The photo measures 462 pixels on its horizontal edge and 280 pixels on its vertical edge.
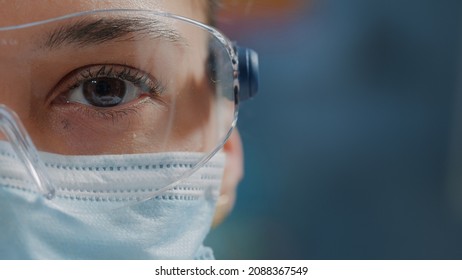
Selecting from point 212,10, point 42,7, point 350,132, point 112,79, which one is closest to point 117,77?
point 112,79

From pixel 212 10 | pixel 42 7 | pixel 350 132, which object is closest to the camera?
pixel 42 7

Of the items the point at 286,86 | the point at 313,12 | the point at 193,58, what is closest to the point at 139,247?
the point at 193,58

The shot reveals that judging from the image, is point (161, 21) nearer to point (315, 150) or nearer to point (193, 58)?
point (193, 58)

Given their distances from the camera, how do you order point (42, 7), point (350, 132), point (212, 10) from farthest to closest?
point (350, 132), point (212, 10), point (42, 7)

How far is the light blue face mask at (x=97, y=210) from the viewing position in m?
0.60

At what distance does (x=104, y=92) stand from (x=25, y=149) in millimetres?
107

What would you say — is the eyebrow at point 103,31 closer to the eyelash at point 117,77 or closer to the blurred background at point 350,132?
the eyelash at point 117,77

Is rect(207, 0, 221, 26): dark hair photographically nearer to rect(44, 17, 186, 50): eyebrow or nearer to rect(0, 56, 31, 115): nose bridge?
rect(44, 17, 186, 50): eyebrow

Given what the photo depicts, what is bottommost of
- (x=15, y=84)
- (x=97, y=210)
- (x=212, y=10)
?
(x=97, y=210)

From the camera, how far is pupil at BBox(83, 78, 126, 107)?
610 mm

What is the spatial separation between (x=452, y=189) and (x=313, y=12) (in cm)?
48

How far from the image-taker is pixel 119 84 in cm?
62

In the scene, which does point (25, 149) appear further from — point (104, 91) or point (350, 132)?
point (350, 132)

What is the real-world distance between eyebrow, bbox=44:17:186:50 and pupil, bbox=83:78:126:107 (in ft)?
0.16
